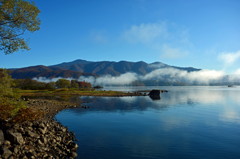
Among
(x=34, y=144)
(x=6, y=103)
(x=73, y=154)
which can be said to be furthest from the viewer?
(x=6, y=103)

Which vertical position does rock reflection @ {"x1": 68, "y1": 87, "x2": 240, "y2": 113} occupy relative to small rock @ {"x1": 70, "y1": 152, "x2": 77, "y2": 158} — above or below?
below

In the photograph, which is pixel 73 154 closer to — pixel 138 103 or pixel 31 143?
pixel 31 143

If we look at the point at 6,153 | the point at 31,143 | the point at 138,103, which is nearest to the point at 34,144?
the point at 31,143

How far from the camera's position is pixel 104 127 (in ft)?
129

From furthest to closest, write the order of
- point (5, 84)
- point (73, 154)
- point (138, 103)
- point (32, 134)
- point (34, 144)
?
point (138, 103)
point (5, 84)
point (32, 134)
point (73, 154)
point (34, 144)

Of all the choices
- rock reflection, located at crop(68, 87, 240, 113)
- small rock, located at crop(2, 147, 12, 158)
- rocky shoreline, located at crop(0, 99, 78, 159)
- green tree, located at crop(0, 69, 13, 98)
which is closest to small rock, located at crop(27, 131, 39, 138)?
rocky shoreline, located at crop(0, 99, 78, 159)

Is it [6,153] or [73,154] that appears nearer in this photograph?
[6,153]

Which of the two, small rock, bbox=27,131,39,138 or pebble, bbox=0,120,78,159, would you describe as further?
small rock, bbox=27,131,39,138

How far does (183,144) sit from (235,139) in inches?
437

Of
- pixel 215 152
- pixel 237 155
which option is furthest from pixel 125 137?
pixel 237 155

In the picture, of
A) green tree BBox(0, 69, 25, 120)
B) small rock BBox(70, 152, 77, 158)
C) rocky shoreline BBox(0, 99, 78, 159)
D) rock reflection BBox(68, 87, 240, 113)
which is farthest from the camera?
rock reflection BBox(68, 87, 240, 113)

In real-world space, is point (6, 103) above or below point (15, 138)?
above

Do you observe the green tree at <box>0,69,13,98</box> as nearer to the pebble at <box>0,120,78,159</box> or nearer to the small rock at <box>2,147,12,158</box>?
the pebble at <box>0,120,78,159</box>

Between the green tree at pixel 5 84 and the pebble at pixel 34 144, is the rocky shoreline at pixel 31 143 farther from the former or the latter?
the green tree at pixel 5 84
